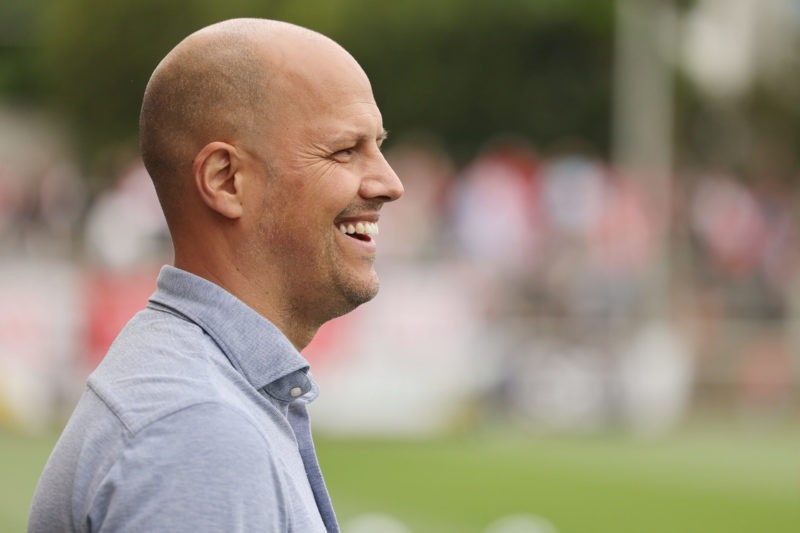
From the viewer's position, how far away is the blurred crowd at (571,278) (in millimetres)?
17250

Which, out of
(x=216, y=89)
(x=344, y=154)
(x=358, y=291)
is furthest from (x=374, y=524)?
(x=216, y=89)

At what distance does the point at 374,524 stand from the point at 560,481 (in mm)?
3189

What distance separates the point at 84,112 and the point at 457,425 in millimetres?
35877

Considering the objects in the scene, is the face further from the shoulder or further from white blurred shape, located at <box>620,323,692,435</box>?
white blurred shape, located at <box>620,323,692,435</box>

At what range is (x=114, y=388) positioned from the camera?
2.26m

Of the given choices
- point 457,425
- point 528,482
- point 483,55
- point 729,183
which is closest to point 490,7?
point 483,55

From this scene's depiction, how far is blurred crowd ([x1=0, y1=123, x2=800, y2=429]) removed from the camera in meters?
17.2

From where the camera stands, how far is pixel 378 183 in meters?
2.63

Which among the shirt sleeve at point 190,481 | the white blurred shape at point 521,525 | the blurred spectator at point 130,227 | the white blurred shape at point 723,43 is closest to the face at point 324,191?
the shirt sleeve at point 190,481

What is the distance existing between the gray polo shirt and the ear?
0.40ft

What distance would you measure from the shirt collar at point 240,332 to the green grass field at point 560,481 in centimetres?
765

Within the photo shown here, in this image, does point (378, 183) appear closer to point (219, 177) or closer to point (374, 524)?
point (219, 177)

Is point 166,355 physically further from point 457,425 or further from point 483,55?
point 483,55

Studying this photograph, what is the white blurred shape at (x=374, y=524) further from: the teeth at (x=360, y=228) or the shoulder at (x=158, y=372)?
the shoulder at (x=158, y=372)
